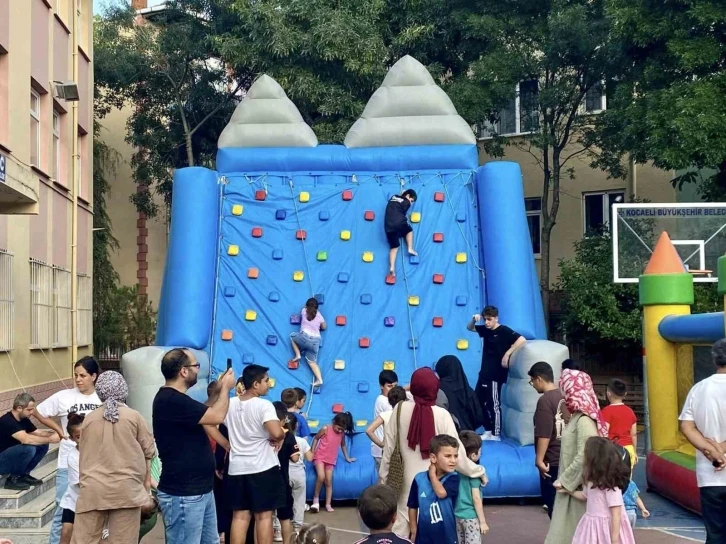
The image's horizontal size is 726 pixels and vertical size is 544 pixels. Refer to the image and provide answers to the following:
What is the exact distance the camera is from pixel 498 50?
1928 cm

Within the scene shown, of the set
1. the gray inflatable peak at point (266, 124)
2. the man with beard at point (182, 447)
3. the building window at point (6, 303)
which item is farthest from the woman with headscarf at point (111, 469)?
the gray inflatable peak at point (266, 124)

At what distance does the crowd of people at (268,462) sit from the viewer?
5422mm

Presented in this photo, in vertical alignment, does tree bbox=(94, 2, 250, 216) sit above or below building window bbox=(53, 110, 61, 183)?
above

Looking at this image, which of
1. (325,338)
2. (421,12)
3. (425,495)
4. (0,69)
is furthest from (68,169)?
(425,495)

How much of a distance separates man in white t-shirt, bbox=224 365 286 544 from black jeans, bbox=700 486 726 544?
2676 mm

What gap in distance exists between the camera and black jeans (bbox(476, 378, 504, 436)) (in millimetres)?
10156

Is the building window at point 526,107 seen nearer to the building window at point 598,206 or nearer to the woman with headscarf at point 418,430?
the building window at point 598,206

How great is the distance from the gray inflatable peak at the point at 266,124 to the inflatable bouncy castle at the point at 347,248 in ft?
0.06

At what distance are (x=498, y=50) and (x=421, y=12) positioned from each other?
6.13 feet

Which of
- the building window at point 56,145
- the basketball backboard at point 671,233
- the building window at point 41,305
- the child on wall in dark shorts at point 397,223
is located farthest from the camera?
the building window at point 56,145

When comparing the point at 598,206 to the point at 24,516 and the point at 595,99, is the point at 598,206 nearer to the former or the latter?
the point at 595,99

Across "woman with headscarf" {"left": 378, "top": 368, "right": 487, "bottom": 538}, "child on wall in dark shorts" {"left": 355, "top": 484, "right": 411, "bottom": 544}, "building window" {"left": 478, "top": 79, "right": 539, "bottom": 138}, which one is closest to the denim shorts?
"woman with headscarf" {"left": 378, "top": 368, "right": 487, "bottom": 538}

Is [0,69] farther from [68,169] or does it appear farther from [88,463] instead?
[88,463]

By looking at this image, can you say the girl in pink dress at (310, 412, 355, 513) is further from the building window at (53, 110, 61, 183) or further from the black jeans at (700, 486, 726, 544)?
the building window at (53, 110, 61, 183)
